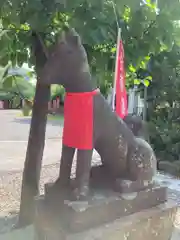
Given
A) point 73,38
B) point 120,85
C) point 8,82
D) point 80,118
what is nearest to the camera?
point 73,38

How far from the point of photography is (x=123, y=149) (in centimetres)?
225

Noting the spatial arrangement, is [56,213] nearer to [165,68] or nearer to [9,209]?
[9,209]

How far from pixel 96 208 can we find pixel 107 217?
0.40ft

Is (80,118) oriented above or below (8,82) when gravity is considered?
below

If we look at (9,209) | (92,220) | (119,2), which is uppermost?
(119,2)

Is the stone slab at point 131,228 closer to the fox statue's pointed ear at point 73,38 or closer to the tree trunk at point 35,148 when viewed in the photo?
the tree trunk at point 35,148

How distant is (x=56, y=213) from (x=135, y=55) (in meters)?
1.41

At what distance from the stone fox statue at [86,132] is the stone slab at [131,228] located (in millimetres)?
210

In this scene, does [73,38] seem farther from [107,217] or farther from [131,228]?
[131,228]

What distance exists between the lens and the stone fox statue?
195 centimetres

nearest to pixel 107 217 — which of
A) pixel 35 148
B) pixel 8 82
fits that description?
pixel 35 148

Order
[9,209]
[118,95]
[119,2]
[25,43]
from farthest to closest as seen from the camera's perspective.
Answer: [9,209], [25,43], [118,95], [119,2]

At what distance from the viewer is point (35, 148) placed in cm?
300

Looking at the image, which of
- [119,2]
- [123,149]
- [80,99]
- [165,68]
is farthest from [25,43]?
[165,68]
